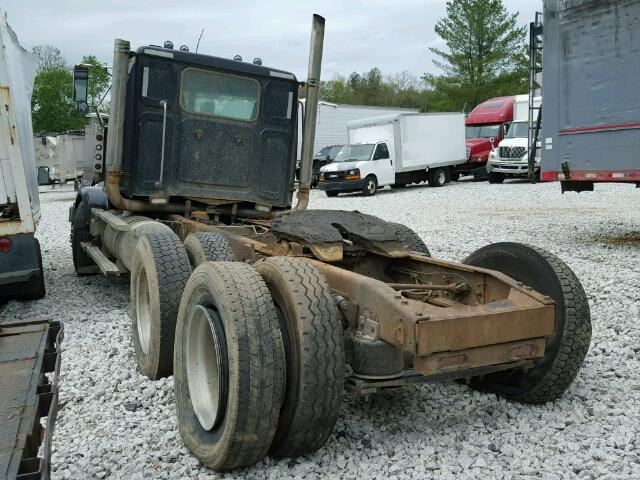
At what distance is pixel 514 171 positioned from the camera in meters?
23.5

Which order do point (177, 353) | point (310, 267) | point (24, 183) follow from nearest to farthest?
point (310, 267)
point (177, 353)
point (24, 183)

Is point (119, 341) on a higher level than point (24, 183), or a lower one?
lower

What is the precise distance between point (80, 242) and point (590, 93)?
7.65 meters

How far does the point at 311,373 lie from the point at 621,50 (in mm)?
8341

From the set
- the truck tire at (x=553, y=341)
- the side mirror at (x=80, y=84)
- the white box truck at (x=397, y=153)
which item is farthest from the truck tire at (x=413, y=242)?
the white box truck at (x=397, y=153)

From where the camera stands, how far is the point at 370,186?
909 inches

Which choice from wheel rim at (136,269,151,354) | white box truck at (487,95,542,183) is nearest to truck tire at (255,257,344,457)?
wheel rim at (136,269,151,354)

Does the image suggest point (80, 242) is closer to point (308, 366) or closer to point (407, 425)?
point (407, 425)

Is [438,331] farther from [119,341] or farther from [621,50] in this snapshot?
[621,50]

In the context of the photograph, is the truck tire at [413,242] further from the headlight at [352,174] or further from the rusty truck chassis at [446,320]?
the headlight at [352,174]

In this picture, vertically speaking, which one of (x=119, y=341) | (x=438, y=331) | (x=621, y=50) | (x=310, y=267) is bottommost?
(x=119, y=341)

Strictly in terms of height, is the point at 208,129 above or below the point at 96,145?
above

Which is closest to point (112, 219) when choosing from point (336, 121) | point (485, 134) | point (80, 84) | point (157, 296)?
point (80, 84)

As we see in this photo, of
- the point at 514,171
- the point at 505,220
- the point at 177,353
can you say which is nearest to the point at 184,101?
the point at 177,353
